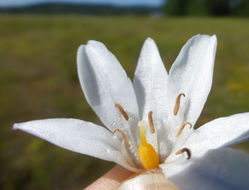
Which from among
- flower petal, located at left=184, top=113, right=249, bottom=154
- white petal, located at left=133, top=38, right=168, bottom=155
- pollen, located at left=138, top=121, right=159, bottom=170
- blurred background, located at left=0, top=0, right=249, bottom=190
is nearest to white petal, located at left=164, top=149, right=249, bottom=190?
flower petal, located at left=184, top=113, right=249, bottom=154

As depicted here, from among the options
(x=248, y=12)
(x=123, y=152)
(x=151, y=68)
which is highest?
(x=151, y=68)

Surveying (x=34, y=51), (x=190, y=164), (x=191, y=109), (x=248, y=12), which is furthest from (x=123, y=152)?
(x=248, y=12)

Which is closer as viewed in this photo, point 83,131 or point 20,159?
point 83,131

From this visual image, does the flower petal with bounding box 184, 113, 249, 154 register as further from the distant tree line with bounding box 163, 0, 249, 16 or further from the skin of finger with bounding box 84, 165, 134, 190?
the distant tree line with bounding box 163, 0, 249, 16

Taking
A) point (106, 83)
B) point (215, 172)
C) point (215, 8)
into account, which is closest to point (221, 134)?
point (215, 172)

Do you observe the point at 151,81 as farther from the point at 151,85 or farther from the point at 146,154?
the point at 146,154

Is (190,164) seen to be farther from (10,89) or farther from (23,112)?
(10,89)

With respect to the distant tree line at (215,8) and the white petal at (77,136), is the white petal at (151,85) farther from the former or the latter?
the distant tree line at (215,8)
